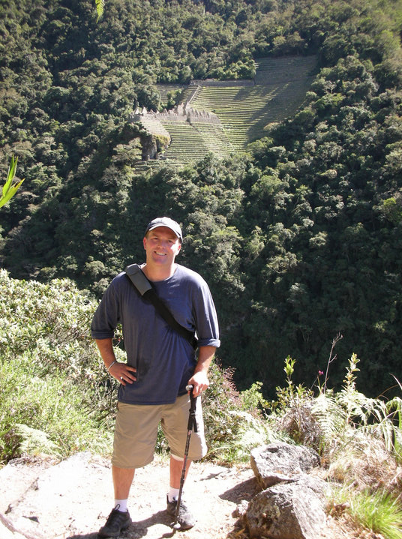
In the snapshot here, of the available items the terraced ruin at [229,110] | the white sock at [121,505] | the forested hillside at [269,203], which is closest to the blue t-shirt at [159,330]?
the white sock at [121,505]

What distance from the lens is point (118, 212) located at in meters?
24.4

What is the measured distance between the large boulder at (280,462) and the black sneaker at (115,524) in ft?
2.55

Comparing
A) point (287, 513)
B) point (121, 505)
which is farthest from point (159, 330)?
point (287, 513)

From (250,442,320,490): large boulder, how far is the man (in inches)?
18.7

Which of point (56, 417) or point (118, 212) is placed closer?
point (56, 417)

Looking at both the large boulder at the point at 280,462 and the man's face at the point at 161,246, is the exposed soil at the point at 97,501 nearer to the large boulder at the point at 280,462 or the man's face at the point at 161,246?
the large boulder at the point at 280,462

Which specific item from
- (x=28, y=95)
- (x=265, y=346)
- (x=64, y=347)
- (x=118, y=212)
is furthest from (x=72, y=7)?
(x=64, y=347)

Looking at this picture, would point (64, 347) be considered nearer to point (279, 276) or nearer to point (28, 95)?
point (279, 276)

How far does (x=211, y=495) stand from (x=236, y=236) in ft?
68.6

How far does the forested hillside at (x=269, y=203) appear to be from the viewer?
2052 cm

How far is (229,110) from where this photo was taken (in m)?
34.7

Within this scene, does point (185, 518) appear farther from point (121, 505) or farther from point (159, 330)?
point (159, 330)

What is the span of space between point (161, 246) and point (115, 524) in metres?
1.39

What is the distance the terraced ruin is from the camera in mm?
29594
